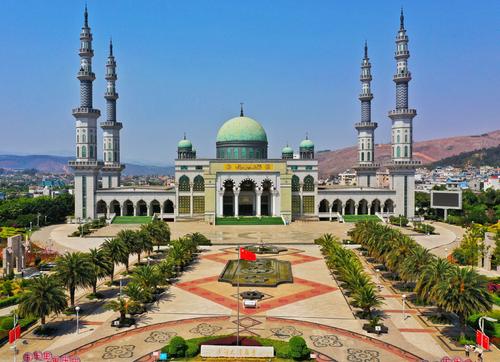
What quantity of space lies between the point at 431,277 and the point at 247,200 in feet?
192

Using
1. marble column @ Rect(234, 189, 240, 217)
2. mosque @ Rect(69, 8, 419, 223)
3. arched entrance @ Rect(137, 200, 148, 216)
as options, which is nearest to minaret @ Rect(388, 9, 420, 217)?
mosque @ Rect(69, 8, 419, 223)

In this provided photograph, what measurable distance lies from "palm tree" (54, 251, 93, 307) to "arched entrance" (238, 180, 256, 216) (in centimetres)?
5302

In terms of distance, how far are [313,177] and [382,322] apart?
5290 cm

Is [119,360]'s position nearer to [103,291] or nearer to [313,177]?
[103,291]

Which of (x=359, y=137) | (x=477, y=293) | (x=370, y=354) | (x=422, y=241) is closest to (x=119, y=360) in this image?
(x=370, y=354)

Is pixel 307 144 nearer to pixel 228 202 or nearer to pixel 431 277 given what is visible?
pixel 228 202

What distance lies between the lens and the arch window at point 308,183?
8000cm

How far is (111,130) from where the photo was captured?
284ft

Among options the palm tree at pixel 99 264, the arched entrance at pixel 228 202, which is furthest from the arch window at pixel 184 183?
the palm tree at pixel 99 264

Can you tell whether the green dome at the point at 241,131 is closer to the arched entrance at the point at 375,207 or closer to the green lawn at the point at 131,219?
the green lawn at the point at 131,219

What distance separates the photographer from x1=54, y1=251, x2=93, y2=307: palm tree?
2916cm

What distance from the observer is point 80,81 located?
74938 mm

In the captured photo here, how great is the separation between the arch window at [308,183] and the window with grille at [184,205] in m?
20.6

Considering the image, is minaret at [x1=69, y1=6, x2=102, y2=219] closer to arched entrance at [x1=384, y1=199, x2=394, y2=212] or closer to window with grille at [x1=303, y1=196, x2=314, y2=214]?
window with grille at [x1=303, y1=196, x2=314, y2=214]
